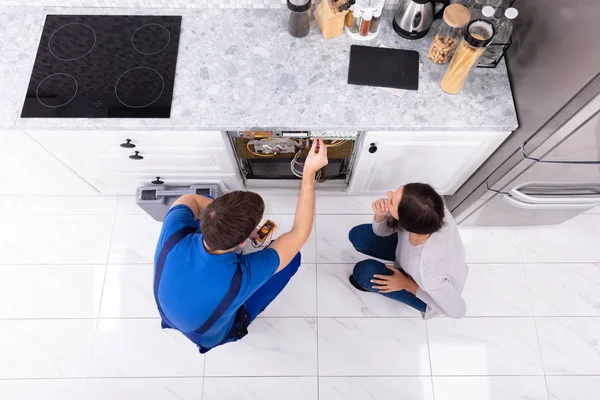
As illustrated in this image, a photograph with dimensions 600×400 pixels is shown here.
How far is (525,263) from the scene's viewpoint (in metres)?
2.08

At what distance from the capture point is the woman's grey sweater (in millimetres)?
1346

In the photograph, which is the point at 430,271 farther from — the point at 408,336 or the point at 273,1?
the point at 273,1

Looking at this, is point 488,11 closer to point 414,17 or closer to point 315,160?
point 414,17

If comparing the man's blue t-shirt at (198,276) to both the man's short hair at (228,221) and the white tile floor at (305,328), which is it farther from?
the white tile floor at (305,328)

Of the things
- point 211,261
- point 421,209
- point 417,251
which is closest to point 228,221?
point 211,261

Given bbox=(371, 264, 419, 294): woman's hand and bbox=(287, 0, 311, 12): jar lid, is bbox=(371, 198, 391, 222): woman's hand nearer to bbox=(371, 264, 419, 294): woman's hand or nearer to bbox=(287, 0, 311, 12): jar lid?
bbox=(371, 264, 419, 294): woman's hand

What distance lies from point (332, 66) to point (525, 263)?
4.77 ft

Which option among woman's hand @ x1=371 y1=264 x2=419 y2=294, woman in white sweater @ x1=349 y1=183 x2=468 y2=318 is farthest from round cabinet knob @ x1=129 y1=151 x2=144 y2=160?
woman's hand @ x1=371 y1=264 x2=419 y2=294

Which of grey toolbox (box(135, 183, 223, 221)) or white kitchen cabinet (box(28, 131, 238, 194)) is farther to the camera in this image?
grey toolbox (box(135, 183, 223, 221))

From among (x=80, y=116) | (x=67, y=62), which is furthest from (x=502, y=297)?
(x=67, y=62)

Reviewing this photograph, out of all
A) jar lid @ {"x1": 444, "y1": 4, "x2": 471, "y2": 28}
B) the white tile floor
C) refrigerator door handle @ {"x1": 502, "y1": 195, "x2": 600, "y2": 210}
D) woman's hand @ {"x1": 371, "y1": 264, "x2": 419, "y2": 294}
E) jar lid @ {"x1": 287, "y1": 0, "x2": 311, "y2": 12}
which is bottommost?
the white tile floor

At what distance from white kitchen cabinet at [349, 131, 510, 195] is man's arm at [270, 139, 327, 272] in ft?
0.77

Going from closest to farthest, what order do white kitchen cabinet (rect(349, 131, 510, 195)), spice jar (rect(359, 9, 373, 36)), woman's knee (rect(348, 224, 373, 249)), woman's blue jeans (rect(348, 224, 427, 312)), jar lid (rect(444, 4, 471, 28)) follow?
jar lid (rect(444, 4, 471, 28))
spice jar (rect(359, 9, 373, 36))
white kitchen cabinet (rect(349, 131, 510, 195))
woman's blue jeans (rect(348, 224, 427, 312))
woman's knee (rect(348, 224, 373, 249))

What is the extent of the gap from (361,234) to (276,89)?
76 centimetres
